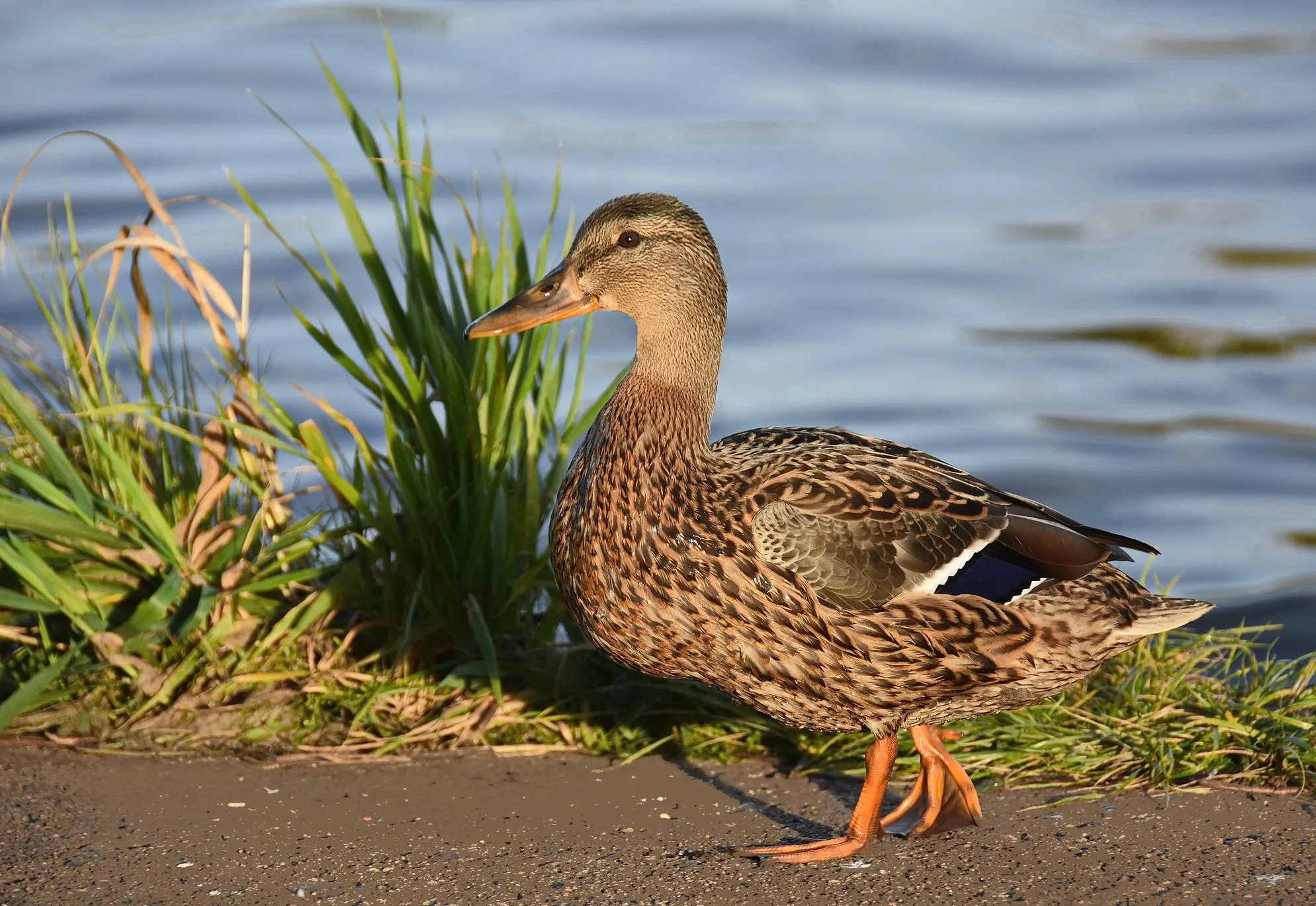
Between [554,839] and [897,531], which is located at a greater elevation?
[897,531]

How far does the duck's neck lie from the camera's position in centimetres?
396

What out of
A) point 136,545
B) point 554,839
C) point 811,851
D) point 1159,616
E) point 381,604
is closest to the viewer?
point 811,851

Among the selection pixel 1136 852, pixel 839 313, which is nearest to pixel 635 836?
pixel 1136 852

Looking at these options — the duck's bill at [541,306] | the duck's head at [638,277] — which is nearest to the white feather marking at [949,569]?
the duck's head at [638,277]

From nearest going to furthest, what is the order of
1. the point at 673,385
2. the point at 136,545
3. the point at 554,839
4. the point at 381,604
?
the point at 554,839, the point at 673,385, the point at 136,545, the point at 381,604

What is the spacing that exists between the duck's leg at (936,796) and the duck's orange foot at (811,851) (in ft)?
0.59

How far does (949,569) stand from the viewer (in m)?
3.75

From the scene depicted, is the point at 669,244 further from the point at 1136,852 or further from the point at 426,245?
the point at 1136,852

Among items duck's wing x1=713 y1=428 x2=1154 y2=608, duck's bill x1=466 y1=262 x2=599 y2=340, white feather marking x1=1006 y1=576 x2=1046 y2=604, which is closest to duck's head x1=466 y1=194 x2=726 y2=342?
duck's bill x1=466 y1=262 x2=599 y2=340

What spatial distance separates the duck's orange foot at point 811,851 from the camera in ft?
11.8

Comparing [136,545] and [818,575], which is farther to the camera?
[136,545]

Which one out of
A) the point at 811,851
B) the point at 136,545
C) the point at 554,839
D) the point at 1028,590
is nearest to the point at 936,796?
the point at 811,851

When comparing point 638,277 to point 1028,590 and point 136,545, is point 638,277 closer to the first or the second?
point 1028,590

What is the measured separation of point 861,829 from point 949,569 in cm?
63
